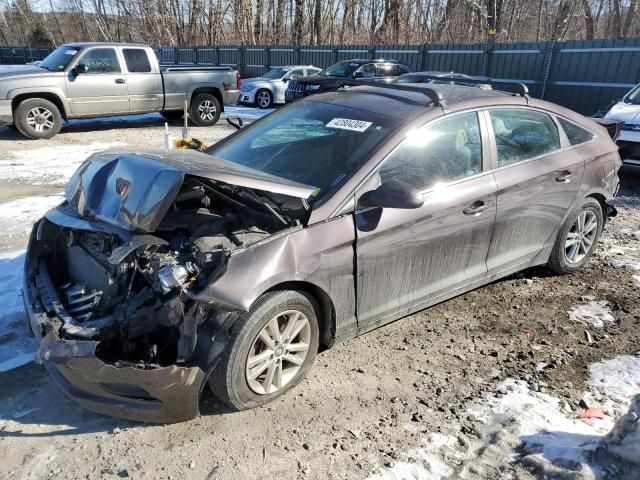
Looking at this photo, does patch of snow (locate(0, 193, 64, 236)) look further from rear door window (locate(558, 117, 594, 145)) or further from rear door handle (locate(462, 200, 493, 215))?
rear door window (locate(558, 117, 594, 145))

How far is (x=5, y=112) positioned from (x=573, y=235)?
1036 centimetres

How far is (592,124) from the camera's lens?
4.80 metres

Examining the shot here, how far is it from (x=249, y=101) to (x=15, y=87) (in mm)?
8229

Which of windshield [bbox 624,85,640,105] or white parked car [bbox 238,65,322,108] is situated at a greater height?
windshield [bbox 624,85,640,105]

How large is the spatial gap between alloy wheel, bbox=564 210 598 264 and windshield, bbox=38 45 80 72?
1056cm

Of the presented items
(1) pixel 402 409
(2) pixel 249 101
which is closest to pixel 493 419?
(1) pixel 402 409

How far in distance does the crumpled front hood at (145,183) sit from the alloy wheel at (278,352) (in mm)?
734

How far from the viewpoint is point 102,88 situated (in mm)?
11453

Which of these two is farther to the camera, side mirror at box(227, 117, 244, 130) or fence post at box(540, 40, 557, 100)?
fence post at box(540, 40, 557, 100)

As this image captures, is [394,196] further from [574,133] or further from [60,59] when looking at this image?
[60,59]

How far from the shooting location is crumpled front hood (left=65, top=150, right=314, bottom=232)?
9.05 feet

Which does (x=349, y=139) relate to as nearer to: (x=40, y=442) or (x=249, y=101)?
(x=40, y=442)

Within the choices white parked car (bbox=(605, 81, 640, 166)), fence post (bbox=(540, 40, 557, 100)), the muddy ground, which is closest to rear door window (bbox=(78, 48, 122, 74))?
the muddy ground

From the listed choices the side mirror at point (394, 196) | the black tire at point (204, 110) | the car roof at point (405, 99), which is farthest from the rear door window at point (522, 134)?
the black tire at point (204, 110)
